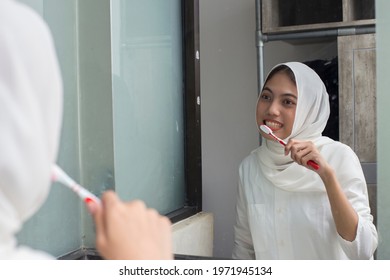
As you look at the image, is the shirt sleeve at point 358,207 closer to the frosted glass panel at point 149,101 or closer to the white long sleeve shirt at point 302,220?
the white long sleeve shirt at point 302,220

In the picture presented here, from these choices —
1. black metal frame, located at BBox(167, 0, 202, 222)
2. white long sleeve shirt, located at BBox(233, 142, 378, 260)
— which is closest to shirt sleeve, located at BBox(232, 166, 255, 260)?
white long sleeve shirt, located at BBox(233, 142, 378, 260)

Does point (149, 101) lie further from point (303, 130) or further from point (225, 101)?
point (303, 130)

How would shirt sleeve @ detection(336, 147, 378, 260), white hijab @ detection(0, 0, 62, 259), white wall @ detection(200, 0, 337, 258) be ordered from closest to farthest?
1. white hijab @ detection(0, 0, 62, 259)
2. shirt sleeve @ detection(336, 147, 378, 260)
3. white wall @ detection(200, 0, 337, 258)

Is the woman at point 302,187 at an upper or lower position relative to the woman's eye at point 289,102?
lower

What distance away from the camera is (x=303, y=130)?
2.29ft

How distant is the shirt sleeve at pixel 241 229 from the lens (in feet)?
2.41

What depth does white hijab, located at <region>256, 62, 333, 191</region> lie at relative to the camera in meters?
0.70

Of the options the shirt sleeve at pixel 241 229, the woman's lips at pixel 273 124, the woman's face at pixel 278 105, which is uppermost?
the woman's face at pixel 278 105

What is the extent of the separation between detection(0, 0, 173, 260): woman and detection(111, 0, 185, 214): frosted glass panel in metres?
0.34

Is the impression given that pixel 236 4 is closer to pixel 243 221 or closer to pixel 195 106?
pixel 195 106

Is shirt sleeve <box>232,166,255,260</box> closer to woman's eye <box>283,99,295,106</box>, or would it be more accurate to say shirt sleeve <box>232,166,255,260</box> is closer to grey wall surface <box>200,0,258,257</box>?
grey wall surface <box>200,0,258,257</box>

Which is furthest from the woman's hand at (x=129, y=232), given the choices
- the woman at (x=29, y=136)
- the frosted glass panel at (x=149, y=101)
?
the frosted glass panel at (x=149, y=101)

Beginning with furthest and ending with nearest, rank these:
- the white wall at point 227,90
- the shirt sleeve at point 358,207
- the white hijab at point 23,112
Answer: the white wall at point 227,90 < the shirt sleeve at point 358,207 < the white hijab at point 23,112

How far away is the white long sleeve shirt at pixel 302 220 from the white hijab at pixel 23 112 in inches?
17.1
